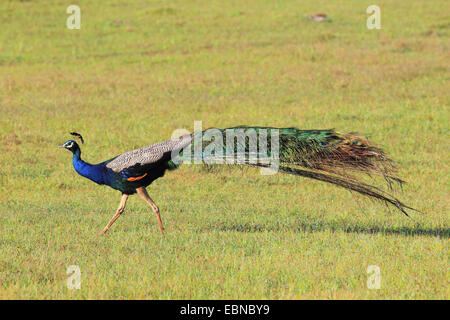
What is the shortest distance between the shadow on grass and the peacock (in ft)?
2.66

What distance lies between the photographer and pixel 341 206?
479 inches

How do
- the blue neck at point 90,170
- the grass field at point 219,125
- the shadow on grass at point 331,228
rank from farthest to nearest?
1. the shadow on grass at point 331,228
2. the blue neck at point 90,170
3. the grass field at point 219,125

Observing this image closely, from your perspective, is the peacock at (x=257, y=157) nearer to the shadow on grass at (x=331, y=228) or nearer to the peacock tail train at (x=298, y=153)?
the peacock tail train at (x=298, y=153)

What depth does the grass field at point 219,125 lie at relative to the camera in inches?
299

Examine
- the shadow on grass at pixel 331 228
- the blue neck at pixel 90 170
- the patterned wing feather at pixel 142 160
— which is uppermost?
the patterned wing feather at pixel 142 160

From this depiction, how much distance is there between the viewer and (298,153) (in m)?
9.52

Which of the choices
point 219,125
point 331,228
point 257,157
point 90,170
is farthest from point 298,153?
point 219,125

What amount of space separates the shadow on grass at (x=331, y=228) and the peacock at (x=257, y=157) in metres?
0.81

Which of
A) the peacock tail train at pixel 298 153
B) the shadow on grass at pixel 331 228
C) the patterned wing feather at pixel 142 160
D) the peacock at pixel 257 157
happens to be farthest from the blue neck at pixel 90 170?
the shadow on grass at pixel 331 228

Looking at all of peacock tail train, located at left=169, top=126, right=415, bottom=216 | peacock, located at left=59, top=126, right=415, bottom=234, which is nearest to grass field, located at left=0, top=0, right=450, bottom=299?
peacock, located at left=59, top=126, right=415, bottom=234

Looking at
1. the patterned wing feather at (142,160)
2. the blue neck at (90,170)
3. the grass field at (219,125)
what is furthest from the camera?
the blue neck at (90,170)

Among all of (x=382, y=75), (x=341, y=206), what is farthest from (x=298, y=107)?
(x=341, y=206)

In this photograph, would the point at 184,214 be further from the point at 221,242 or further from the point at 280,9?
the point at 280,9
